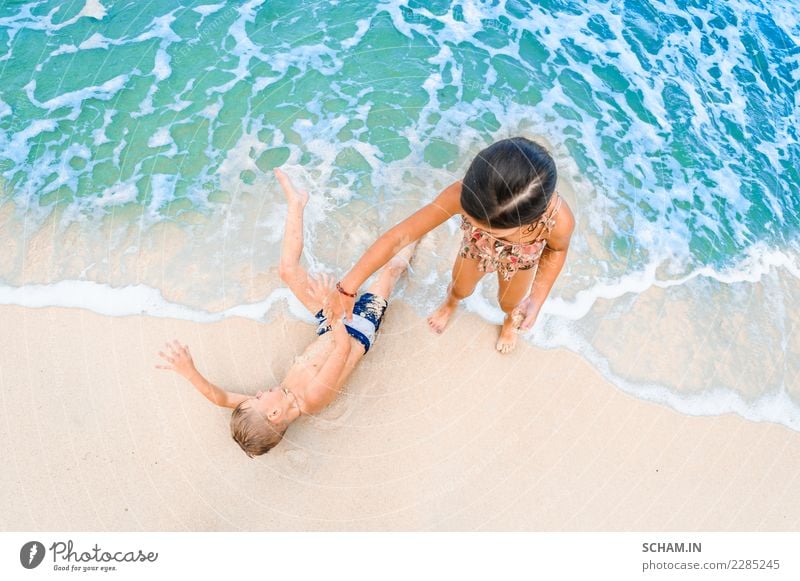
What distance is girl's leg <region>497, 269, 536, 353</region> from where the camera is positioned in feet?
9.32

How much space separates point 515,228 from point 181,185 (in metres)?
2.76

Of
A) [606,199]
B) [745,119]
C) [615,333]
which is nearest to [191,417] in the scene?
[615,333]

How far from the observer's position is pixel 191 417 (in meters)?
3.17

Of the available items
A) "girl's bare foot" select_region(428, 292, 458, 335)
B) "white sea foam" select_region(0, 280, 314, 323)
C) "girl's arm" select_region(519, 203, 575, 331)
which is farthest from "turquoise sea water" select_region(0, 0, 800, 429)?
"girl's arm" select_region(519, 203, 575, 331)

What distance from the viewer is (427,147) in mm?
4242

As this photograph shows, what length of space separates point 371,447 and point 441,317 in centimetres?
89

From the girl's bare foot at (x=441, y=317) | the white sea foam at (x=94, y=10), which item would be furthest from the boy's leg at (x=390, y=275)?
the white sea foam at (x=94, y=10)

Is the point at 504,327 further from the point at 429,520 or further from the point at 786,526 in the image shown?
the point at 786,526

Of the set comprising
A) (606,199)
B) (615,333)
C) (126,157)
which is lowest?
(615,333)

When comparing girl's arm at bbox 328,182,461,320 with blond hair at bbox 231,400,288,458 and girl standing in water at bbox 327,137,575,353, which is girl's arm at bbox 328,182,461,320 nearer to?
girl standing in water at bbox 327,137,575,353

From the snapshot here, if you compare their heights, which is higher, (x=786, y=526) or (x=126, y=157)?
(x=126, y=157)

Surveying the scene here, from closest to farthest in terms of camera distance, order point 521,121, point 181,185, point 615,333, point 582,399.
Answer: point 582,399 → point 615,333 → point 181,185 → point 521,121

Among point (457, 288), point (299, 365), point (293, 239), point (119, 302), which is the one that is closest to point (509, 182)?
point (457, 288)

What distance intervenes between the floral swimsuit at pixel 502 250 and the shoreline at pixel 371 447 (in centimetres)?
89
